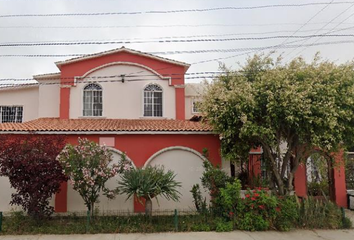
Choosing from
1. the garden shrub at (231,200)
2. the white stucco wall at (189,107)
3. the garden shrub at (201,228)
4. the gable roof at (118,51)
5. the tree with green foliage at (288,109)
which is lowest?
the garden shrub at (201,228)

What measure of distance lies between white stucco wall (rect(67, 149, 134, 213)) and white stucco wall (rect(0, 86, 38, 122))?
9434 millimetres

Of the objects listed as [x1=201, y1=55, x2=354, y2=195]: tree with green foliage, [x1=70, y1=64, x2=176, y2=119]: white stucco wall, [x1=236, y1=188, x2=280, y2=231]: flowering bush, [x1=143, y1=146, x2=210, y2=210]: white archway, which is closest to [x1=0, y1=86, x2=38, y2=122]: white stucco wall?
[x1=70, y1=64, x2=176, y2=119]: white stucco wall

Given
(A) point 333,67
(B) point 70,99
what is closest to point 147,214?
(A) point 333,67

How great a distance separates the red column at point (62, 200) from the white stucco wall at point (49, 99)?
7.58 m

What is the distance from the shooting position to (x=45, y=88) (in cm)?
1842

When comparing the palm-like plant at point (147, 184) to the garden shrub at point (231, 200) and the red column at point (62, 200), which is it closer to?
the garden shrub at point (231, 200)

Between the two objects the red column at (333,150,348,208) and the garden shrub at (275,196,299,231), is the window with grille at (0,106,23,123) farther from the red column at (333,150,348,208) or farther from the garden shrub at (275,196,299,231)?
the red column at (333,150,348,208)

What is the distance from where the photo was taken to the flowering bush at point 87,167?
9.61m

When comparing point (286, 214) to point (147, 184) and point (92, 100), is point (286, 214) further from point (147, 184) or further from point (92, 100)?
point (92, 100)

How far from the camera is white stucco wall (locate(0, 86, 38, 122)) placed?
63.2ft

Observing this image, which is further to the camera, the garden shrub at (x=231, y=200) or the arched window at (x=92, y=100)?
the arched window at (x=92, y=100)

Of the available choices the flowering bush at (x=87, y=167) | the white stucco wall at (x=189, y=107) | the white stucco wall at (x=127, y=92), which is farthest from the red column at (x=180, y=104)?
the flowering bush at (x=87, y=167)

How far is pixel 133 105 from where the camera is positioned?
17.5 m

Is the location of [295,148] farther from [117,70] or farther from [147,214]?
[117,70]
